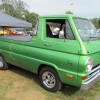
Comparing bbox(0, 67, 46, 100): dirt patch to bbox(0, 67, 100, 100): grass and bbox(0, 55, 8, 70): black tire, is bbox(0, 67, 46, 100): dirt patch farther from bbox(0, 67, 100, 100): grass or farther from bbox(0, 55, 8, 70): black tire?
bbox(0, 55, 8, 70): black tire

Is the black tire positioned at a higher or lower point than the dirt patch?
higher

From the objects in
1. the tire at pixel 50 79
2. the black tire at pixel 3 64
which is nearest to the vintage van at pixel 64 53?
the tire at pixel 50 79

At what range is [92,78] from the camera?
364 centimetres

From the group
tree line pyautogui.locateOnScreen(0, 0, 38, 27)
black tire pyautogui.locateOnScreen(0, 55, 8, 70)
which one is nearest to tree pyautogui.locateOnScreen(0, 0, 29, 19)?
tree line pyautogui.locateOnScreen(0, 0, 38, 27)

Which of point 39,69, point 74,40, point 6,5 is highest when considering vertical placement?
point 6,5

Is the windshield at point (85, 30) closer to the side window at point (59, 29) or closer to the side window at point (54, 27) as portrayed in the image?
the side window at point (59, 29)

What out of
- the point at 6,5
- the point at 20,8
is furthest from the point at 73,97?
the point at 20,8

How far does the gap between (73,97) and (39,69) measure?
Result: 121cm

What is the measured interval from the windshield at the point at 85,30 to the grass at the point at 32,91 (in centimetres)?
151

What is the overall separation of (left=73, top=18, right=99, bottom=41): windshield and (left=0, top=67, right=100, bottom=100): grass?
1513mm

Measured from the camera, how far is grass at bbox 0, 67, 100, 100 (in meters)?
3.85

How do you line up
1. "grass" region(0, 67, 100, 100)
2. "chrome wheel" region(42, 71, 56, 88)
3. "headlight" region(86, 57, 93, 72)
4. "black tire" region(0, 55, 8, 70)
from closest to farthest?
"headlight" region(86, 57, 93, 72)
"grass" region(0, 67, 100, 100)
"chrome wheel" region(42, 71, 56, 88)
"black tire" region(0, 55, 8, 70)

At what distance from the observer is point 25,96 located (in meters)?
3.88

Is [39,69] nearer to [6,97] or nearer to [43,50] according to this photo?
[43,50]
